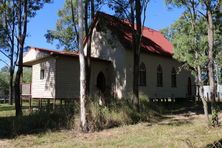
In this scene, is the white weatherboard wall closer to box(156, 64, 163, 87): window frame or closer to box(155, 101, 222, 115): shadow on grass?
box(155, 101, 222, 115): shadow on grass

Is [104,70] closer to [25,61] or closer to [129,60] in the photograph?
[129,60]

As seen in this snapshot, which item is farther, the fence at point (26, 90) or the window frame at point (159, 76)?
the window frame at point (159, 76)

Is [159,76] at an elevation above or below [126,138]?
above

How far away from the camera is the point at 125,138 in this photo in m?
10.9

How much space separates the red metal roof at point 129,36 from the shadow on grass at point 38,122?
9.34 metres

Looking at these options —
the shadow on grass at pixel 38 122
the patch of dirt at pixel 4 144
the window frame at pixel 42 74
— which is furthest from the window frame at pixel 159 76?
the patch of dirt at pixel 4 144

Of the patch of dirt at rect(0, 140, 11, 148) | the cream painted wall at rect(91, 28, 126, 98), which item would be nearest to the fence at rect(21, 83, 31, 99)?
the cream painted wall at rect(91, 28, 126, 98)

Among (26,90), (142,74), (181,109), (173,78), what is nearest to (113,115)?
(181,109)

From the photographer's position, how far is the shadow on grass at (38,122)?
1245cm

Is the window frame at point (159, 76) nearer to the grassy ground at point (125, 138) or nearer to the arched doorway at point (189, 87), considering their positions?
the arched doorway at point (189, 87)

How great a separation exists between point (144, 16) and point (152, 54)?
933cm

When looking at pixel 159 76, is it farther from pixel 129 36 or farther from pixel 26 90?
pixel 26 90

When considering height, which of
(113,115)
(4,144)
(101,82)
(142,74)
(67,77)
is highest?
(142,74)

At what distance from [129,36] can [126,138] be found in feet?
54.5
